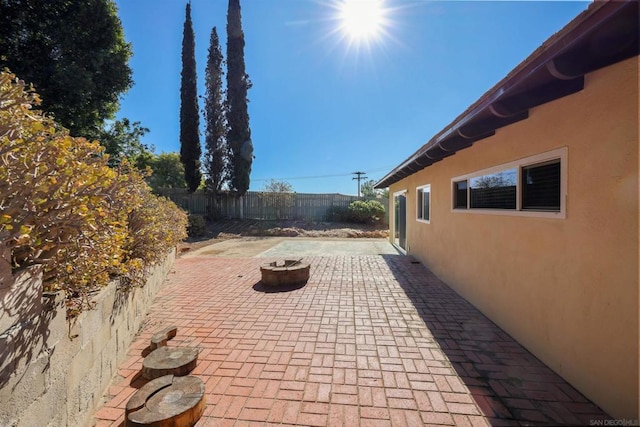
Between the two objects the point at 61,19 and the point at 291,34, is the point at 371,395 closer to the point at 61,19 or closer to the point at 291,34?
the point at 291,34

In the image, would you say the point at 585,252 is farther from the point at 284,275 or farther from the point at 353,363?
the point at 284,275

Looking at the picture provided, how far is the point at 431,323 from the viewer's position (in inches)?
151

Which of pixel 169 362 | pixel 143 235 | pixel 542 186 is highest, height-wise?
pixel 542 186

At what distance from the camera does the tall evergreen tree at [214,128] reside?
17734mm

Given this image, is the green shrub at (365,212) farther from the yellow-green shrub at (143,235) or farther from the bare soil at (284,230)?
the yellow-green shrub at (143,235)

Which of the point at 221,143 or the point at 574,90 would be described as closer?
the point at 574,90

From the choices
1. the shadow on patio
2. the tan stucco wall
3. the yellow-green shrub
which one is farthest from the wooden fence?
the tan stucco wall

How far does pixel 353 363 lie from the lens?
2902mm

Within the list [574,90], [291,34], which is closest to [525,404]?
[574,90]

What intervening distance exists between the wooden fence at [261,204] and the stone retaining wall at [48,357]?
622 inches

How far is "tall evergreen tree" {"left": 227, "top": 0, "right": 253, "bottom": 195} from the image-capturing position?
17.4 m

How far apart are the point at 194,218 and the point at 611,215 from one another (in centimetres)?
1508

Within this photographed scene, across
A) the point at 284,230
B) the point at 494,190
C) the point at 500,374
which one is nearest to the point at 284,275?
the point at 500,374

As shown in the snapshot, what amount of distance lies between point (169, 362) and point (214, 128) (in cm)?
1775
